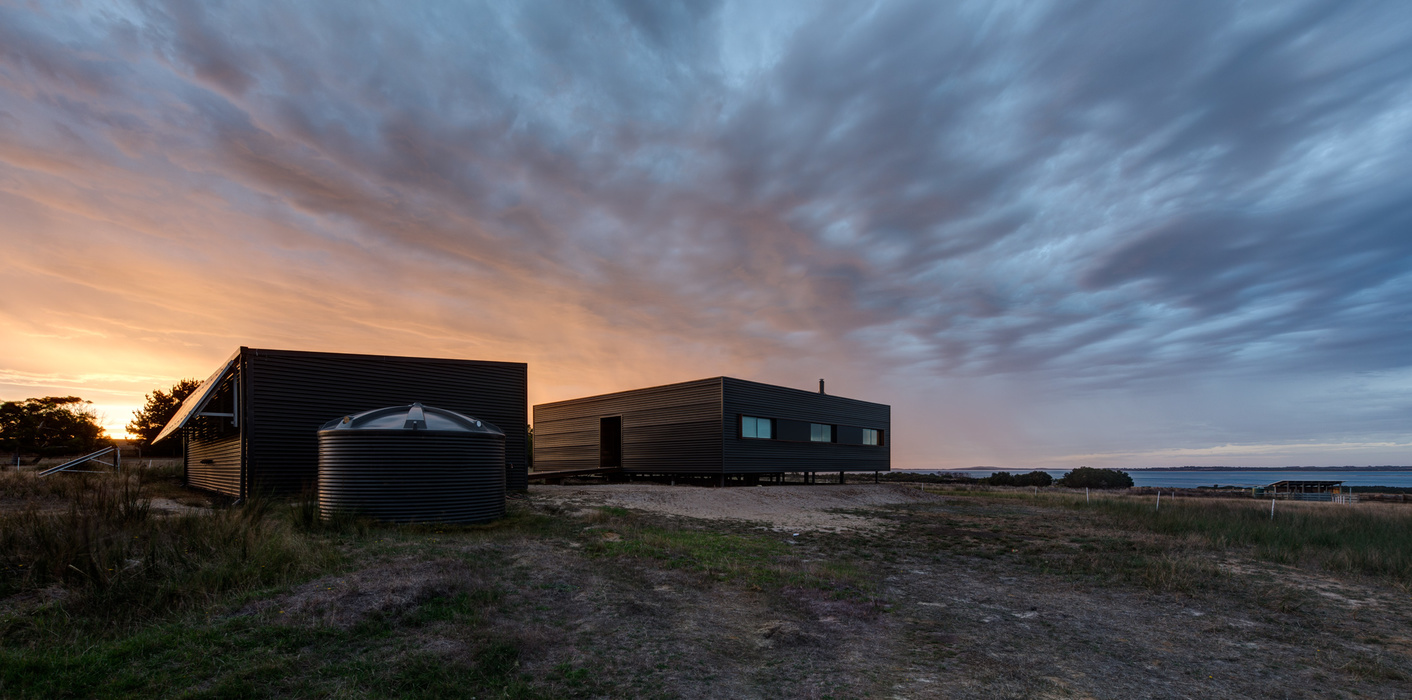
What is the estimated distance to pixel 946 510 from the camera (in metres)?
25.2

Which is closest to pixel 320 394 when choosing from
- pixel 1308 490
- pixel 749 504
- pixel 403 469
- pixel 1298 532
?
pixel 403 469

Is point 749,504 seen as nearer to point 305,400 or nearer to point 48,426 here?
point 305,400

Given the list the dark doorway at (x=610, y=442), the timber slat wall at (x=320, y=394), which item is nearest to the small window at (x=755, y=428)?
the dark doorway at (x=610, y=442)

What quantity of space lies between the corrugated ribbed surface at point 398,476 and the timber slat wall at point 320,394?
4303mm

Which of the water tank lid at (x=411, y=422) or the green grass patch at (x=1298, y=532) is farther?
the water tank lid at (x=411, y=422)

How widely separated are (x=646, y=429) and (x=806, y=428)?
8.27 meters

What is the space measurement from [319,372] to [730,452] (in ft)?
52.0

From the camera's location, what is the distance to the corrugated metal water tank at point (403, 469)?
1324cm

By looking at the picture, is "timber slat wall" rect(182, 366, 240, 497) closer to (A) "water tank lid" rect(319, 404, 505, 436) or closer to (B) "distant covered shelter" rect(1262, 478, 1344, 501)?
(A) "water tank lid" rect(319, 404, 505, 436)

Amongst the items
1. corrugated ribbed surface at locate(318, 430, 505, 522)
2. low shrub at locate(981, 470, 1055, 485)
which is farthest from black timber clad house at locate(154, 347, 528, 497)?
low shrub at locate(981, 470, 1055, 485)

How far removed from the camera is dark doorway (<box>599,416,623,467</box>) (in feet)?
112

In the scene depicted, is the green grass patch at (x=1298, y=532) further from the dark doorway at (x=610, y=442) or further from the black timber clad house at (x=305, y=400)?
the dark doorway at (x=610, y=442)

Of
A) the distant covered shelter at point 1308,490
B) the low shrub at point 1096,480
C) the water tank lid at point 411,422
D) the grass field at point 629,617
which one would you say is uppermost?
the water tank lid at point 411,422

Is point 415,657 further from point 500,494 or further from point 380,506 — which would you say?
point 500,494
